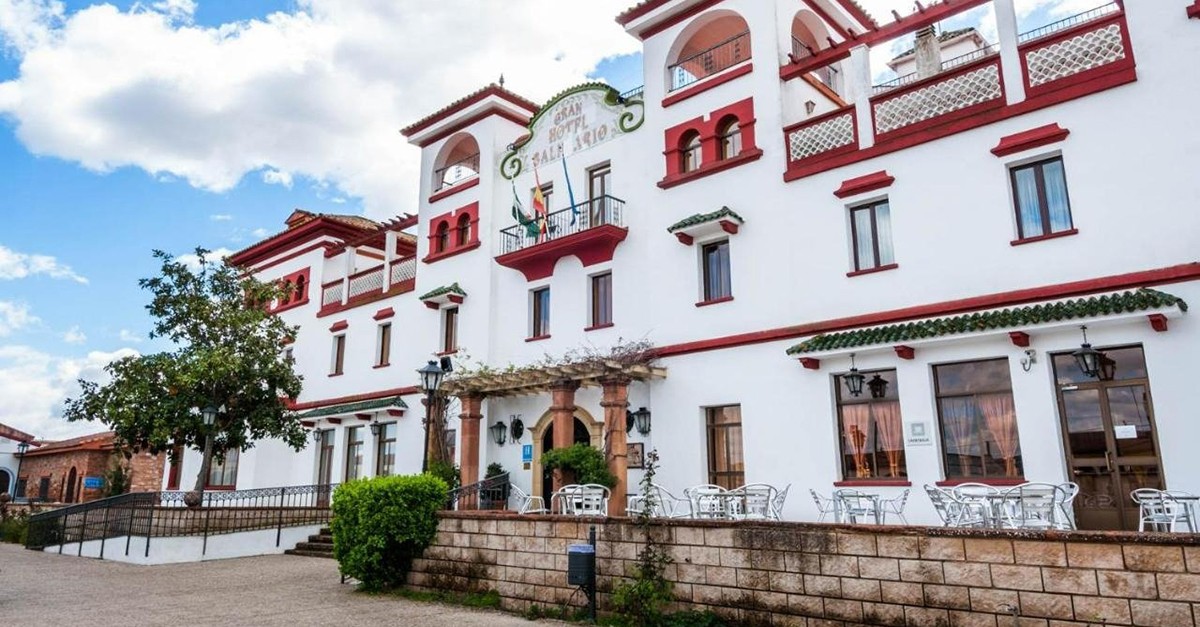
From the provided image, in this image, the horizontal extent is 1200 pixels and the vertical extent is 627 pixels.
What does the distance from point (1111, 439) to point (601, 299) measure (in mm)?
9856

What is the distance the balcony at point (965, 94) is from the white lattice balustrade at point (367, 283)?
13.9 meters

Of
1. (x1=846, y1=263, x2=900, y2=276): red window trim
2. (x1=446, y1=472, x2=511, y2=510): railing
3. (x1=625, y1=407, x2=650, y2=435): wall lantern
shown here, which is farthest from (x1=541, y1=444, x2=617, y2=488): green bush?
(x1=846, y1=263, x2=900, y2=276): red window trim

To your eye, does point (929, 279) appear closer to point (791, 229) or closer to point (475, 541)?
point (791, 229)

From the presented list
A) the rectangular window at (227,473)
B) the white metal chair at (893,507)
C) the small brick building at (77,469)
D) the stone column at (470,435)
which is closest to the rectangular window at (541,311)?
the stone column at (470,435)

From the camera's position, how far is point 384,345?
22.5 meters

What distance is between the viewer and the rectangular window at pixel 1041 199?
11219 millimetres

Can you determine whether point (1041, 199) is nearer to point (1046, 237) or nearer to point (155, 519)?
point (1046, 237)

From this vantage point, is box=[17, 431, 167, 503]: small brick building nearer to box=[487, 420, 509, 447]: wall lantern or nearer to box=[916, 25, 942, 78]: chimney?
box=[487, 420, 509, 447]: wall lantern

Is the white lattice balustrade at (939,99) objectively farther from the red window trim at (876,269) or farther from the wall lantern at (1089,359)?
the wall lantern at (1089,359)

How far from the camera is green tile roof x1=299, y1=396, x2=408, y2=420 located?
2045 centimetres

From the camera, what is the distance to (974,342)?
11344 millimetres

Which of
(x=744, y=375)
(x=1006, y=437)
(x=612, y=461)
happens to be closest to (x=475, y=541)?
(x=612, y=461)

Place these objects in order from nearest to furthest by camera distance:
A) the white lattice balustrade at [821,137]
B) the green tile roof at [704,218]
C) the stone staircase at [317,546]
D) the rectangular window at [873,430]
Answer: the rectangular window at [873,430]
the white lattice balustrade at [821,137]
the green tile roof at [704,218]
the stone staircase at [317,546]

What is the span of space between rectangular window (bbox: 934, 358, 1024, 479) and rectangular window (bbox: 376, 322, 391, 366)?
606 inches
